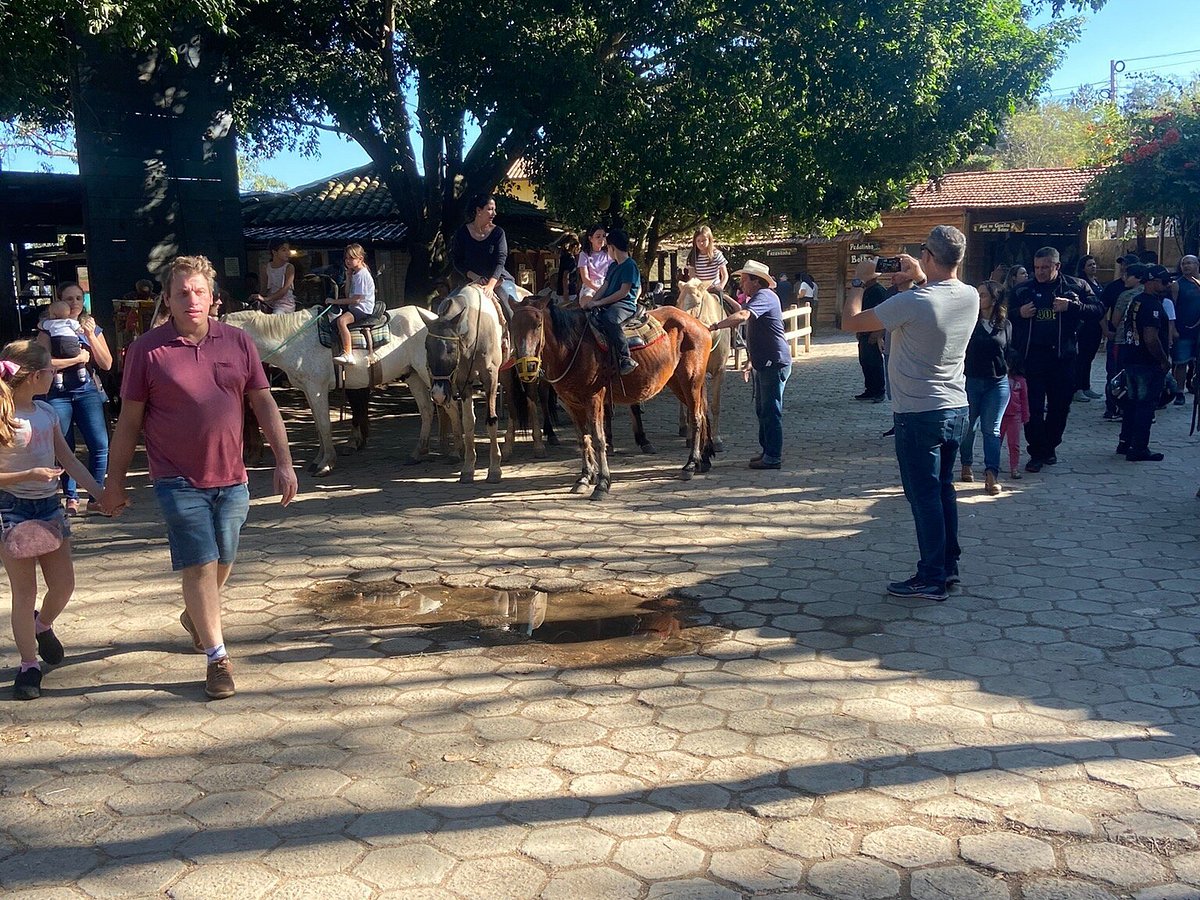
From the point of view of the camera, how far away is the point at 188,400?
4750 mm

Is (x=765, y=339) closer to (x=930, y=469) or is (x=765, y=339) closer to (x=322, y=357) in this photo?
(x=930, y=469)

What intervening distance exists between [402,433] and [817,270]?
23.6 m

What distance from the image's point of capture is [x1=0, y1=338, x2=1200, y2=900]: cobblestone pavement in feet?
11.7

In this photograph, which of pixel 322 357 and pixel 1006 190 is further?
pixel 1006 190

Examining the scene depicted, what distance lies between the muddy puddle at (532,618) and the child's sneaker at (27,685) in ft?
5.26

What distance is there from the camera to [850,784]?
13.4ft

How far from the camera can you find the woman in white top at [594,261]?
11805 millimetres

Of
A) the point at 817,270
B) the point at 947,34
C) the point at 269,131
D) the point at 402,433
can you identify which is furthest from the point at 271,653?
the point at 817,270

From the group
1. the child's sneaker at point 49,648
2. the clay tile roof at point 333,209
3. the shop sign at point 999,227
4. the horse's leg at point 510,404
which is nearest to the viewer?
the child's sneaker at point 49,648

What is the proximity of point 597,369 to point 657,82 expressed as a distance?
651 cm

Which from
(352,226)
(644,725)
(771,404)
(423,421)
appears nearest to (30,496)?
(644,725)

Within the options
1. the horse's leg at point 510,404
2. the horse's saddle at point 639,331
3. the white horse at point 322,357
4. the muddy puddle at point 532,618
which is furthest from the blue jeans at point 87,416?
the horse's saddle at point 639,331

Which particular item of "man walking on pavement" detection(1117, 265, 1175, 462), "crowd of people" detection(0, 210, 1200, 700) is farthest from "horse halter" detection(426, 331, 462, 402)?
"man walking on pavement" detection(1117, 265, 1175, 462)

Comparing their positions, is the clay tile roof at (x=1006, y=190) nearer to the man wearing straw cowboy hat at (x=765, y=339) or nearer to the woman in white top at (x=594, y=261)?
the woman in white top at (x=594, y=261)
